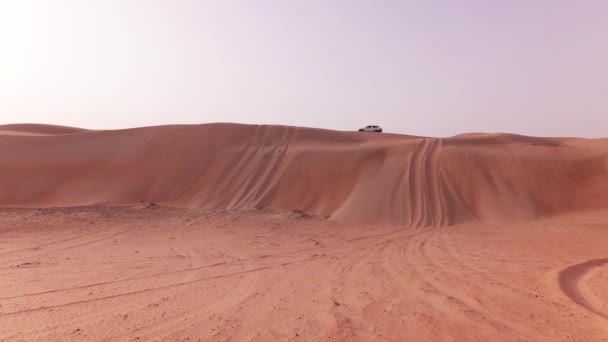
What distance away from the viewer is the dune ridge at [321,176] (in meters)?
16.7

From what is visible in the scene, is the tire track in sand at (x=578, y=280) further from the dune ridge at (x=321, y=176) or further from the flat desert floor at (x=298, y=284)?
the dune ridge at (x=321, y=176)

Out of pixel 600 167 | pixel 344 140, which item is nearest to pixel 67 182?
pixel 344 140

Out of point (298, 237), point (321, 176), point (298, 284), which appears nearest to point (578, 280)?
point (298, 284)

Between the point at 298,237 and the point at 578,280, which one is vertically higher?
the point at 578,280

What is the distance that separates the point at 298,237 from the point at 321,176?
296 inches

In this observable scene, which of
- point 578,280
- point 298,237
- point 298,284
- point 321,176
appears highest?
point 321,176

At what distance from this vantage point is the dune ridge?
16.7 m

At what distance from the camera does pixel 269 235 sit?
12297 millimetres

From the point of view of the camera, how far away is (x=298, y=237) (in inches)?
475

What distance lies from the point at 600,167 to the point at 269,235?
14.1 meters

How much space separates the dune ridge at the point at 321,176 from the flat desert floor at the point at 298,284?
3.78m

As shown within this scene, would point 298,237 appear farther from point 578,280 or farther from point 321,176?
point 321,176

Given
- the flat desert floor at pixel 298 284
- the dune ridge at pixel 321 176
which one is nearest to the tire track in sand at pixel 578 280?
the flat desert floor at pixel 298 284

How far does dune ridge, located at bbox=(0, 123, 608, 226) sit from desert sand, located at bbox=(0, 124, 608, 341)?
0.29 feet
